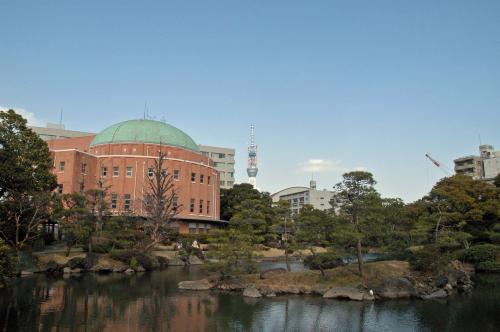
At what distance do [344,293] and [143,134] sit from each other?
48020 millimetres

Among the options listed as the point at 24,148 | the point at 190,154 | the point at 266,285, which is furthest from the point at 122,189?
the point at 266,285

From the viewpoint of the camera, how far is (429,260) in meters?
26.8

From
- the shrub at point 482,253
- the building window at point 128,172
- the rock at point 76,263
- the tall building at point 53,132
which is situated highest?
the tall building at point 53,132

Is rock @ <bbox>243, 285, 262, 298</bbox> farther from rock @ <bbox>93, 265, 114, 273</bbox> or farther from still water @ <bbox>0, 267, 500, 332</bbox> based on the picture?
rock @ <bbox>93, 265, 114, 273</bbox>

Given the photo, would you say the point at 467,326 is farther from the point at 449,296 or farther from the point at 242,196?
the point at 242,196

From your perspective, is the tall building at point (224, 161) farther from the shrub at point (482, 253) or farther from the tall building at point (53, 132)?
the shrub at point (482, 253)

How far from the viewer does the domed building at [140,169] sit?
181 ft

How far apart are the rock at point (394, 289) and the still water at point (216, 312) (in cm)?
82

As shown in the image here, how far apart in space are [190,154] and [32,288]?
141 ft

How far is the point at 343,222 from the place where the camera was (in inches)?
1014

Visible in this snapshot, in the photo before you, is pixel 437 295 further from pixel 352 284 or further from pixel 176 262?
pixel 176 262

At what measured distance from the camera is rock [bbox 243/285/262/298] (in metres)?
23.1

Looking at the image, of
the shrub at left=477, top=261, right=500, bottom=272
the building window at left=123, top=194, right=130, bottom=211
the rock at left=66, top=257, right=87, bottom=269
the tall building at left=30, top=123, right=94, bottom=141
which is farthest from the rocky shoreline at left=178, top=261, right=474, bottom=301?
the tall building at left=30, top=123, right=94, bottom=141

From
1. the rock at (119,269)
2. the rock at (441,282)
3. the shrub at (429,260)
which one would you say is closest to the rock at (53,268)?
→ the rock at (119,269)
